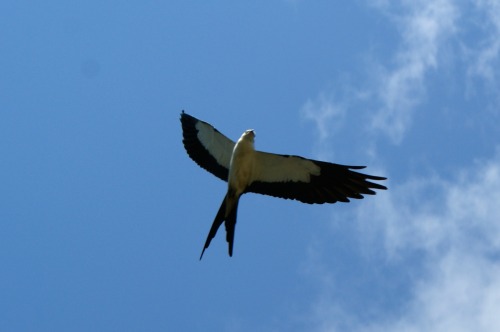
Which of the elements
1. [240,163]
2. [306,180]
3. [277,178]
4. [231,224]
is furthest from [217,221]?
[306,180]

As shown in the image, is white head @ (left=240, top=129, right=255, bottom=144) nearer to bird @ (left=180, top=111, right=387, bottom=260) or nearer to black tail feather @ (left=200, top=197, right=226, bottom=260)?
bird @ (left=180, top=111, right=387, bottom=260)

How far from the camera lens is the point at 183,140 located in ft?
60.1

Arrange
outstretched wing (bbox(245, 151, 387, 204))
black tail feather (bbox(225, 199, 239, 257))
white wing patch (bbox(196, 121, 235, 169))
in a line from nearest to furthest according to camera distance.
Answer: black tail feather (bbox(225, 199, 239, 257))
outstretched wing (bbox(245, 151, 387, 204))
white wing patch (bbox(196, 121, 235, 169))

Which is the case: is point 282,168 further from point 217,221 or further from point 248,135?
point 217,221

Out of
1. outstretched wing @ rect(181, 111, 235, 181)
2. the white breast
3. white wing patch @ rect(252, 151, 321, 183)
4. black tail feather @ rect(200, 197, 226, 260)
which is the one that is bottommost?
black tail feather @ rect(200, 197, 226, 260)

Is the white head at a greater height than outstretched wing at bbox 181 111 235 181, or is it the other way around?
outstretched wing at bbox 181 111 235 181

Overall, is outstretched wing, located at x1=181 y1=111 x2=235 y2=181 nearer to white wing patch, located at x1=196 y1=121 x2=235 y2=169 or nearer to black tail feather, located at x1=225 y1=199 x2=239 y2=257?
white wing patch, located at x1=196 y1=121 x2=235 y2=169

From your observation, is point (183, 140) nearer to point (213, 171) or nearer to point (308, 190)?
point (213, 171)

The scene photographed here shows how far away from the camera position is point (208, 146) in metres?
18.2

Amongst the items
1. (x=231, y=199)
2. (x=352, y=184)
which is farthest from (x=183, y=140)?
(x=352, y=184)

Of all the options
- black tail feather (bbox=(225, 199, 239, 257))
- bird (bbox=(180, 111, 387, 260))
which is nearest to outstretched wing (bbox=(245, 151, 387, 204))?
bird (bbox=(180, 111, 387, 260))

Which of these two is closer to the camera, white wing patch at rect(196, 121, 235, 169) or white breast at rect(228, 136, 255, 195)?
white breast at rect(228, 136, 255, 195)

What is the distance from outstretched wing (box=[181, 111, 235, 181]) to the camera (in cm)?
1797

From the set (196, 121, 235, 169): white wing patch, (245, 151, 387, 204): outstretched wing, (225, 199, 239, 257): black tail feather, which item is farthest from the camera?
(196, 121, 235, 169): white wing patch
